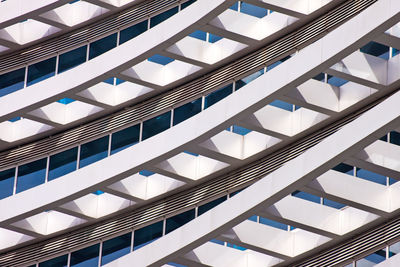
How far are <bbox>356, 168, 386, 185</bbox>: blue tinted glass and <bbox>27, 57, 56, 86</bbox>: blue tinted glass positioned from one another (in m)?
10.4

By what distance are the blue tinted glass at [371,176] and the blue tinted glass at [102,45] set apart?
8712 mm

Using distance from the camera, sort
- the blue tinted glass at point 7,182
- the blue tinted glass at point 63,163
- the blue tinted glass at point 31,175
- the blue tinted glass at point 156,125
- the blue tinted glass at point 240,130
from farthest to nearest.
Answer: the blue tinted glass at point 7,182
the blue tinted glass at point 31,175
the blue tinted glass at point 63,163
the blue tinted glass at point 156,125
the blue tinted glass at point 240,130

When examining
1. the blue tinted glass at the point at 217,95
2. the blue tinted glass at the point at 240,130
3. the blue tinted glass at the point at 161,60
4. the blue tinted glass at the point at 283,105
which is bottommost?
the blue tinted glass at the point at 240,130

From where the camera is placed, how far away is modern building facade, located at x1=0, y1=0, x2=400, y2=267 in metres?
26.3

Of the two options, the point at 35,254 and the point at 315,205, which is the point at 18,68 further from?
the point at 315,205

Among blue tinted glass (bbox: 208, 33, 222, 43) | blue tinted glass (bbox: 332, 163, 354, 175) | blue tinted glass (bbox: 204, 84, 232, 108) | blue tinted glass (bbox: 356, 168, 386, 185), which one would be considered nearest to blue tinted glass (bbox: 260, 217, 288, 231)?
blue tinted glass (bbox: 332, 163, 354, 175)

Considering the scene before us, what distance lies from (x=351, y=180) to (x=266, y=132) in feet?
8.08

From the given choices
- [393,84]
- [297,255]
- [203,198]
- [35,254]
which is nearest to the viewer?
[393,84]

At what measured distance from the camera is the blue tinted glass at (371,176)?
27936 mm

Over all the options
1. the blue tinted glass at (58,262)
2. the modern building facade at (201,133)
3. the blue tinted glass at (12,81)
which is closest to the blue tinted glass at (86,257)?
the modern building facade at (201,133)

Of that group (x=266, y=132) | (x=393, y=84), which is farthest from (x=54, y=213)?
(x=393, y=84)

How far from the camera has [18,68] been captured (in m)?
35.5

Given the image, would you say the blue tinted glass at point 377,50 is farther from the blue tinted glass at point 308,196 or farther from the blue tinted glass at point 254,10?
the blue tinted glass at point 308,196

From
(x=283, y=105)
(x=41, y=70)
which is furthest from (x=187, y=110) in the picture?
(x=41, y=70)
